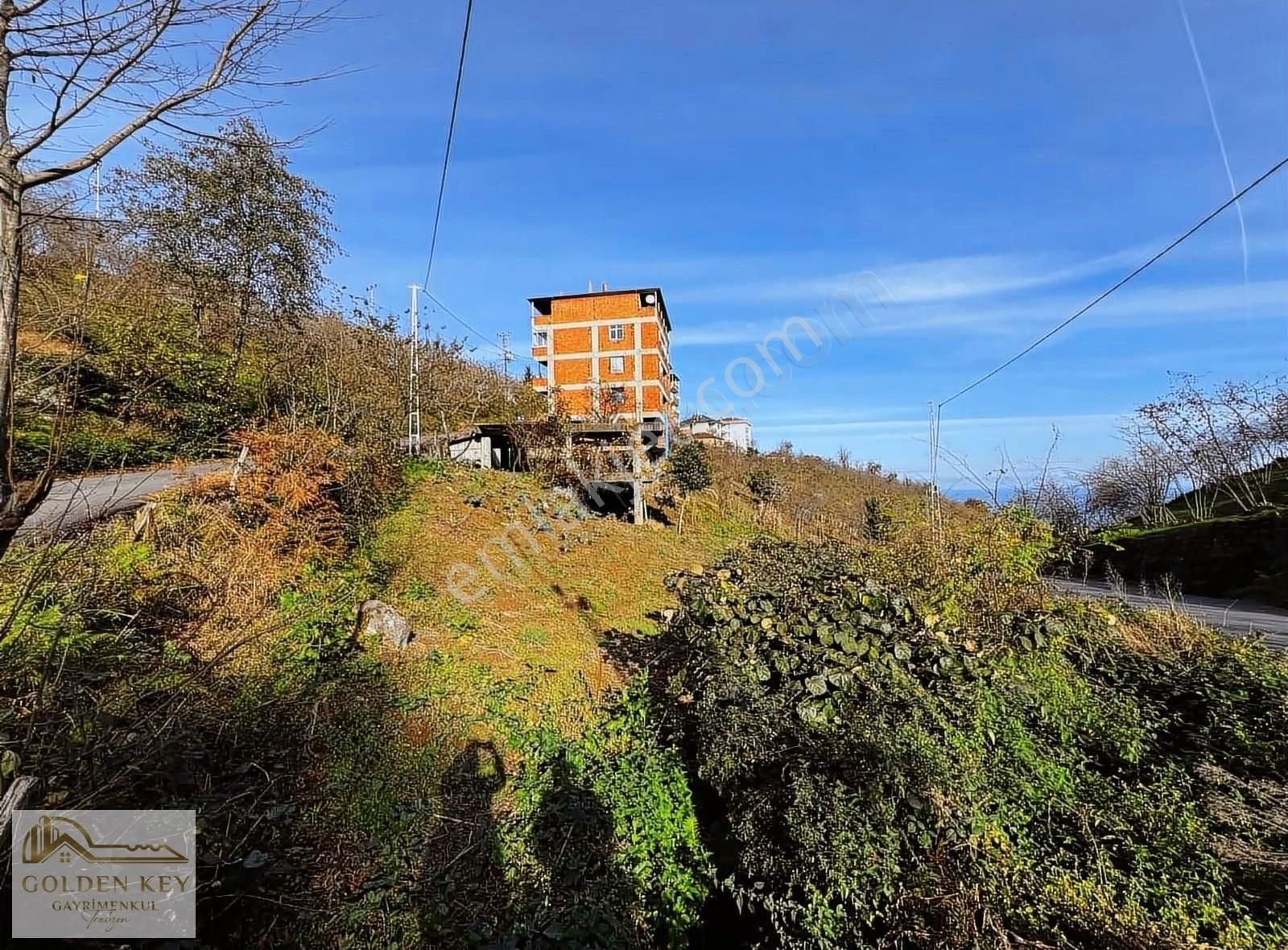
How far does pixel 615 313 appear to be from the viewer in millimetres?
22469

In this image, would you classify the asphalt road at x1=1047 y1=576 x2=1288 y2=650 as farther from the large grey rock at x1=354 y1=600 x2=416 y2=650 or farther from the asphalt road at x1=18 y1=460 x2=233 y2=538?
the asphalt road at x1=18 y1=460 x2=233 y2=538

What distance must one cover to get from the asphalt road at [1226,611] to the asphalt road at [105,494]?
29.8 ft

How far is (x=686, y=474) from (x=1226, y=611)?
824 cm

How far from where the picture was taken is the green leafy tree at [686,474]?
11742 millimetres

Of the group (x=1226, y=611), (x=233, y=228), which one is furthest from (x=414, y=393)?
(x=1226, y=611)

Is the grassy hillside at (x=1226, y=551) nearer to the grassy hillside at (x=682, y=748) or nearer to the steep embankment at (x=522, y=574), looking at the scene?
the grassy hillside at (x=682, y=748)

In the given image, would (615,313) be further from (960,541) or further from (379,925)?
(379,925)

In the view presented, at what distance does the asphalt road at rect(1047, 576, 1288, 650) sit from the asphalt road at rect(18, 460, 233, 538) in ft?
29.8

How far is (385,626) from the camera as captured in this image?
4832 millimetres

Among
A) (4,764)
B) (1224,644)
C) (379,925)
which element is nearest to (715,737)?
(379,925)

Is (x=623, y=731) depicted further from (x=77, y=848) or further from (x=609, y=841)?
(x=77, y=848)

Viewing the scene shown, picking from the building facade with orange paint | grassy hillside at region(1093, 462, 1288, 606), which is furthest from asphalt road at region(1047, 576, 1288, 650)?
the building facade with orange paint

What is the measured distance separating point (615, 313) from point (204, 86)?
2121 centimetres

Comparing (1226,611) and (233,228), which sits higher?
(233,228)
